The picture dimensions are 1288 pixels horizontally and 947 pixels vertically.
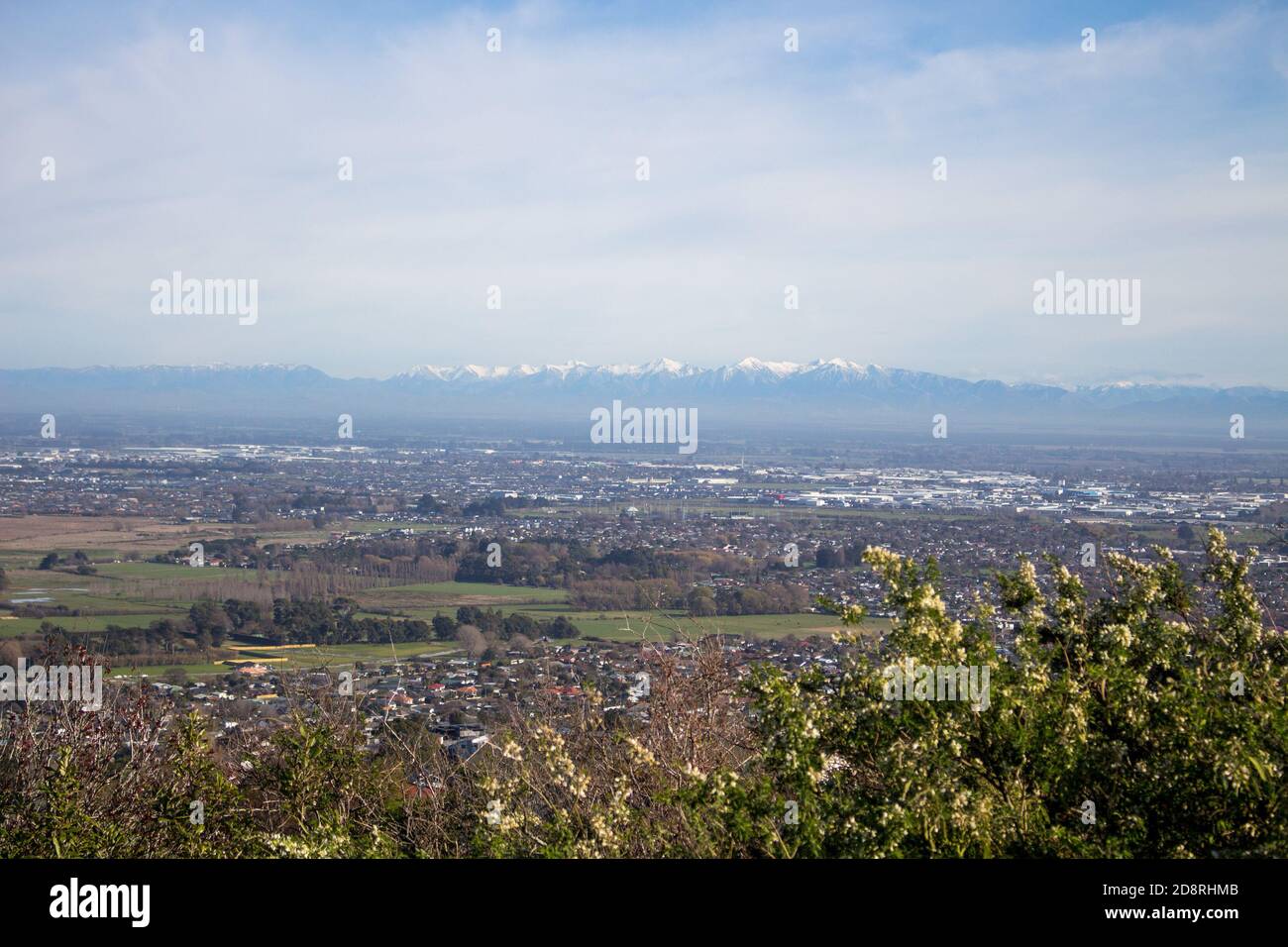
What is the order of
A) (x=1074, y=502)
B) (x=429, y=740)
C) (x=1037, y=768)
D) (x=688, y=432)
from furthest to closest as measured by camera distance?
(x=688, y=432), (x=1074, y=502), (x=429, y=740), (x=1037, y=768)

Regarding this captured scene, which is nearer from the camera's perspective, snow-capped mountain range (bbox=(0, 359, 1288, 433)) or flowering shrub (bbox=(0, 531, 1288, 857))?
flowering shrub (bbox=(0, 531, 1288, 857))

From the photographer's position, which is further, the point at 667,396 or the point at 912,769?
the point at 667,396

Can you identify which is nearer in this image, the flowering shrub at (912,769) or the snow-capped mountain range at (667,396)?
the flowering shrub at (912,769)

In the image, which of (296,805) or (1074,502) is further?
(1074,502)
